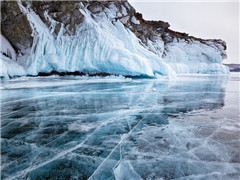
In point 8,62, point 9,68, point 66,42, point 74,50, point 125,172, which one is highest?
point 66,42

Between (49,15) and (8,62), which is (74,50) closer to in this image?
(49,15)

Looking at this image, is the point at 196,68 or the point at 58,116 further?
the point at 196,68

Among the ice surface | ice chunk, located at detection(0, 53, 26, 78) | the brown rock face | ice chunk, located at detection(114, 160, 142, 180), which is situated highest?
the brown rock face

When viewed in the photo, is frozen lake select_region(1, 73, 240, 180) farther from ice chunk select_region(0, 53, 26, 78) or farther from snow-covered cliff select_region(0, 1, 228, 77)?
ice chunk select_region(0, 53, 26, 78)

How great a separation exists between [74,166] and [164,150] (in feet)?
2.64

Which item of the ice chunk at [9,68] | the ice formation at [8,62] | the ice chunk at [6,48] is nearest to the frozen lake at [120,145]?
the ice chunk at [9,68]

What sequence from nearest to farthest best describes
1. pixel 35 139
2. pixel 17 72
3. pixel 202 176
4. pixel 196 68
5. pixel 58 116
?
pixel 202 176, pixel 35 139, pixel 58 116, pixel 17 72, pixel 196 68

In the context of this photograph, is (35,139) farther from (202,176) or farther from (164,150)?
(202,176)

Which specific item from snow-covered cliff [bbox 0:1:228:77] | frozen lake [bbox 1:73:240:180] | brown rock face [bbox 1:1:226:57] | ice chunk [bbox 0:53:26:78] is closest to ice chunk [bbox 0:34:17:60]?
snow-covered cliff [bbox 0:1:228:77]

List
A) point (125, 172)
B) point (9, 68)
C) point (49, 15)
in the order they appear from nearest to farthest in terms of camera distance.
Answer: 1. point (125, 172)
2. point (9, 68)
3. point (49, 15)

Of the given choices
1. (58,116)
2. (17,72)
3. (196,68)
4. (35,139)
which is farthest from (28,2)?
(196,68)

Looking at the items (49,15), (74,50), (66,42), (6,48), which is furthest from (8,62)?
(49,15)

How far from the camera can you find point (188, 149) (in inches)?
55.4

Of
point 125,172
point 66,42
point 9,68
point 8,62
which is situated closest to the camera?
point 125,172
